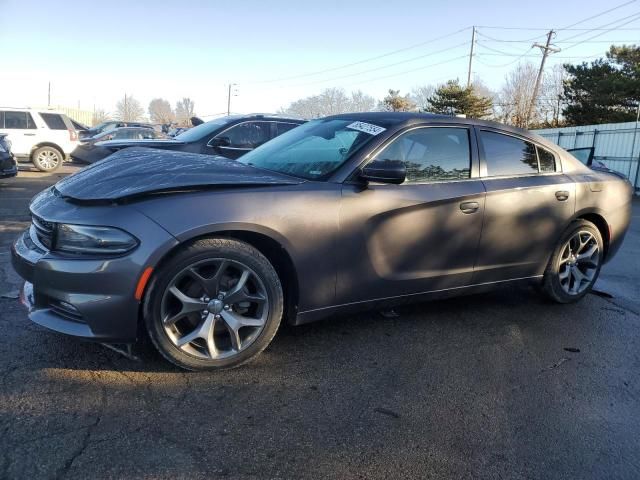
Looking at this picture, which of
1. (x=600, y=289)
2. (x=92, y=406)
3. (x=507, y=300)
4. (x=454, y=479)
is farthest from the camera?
(x=600, y=289)

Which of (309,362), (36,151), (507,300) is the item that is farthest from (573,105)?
(309,362)

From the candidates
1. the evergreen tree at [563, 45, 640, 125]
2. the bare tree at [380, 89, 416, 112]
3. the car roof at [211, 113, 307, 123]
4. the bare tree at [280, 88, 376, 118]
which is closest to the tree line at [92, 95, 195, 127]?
the bare tree at [280, 88, 376, 118]

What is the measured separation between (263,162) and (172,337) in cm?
152

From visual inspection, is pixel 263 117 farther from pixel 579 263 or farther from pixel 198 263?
pixel 198 263

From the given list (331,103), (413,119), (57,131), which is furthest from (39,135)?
(331,103)

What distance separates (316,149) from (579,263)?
2585mm

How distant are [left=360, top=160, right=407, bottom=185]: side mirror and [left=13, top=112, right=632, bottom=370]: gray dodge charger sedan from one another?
0.01m

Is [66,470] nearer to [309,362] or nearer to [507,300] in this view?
[309,362]

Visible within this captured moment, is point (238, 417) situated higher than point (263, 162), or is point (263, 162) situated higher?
point (263, 162)

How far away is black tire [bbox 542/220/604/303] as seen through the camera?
4.32 m

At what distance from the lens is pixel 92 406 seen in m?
2.54

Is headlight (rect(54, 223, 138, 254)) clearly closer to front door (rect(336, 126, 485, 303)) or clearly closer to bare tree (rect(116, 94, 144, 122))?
front door (rect(336, 126, 485, 303))

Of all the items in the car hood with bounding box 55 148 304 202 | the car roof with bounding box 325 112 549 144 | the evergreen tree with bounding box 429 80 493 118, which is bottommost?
the car hood with bounding box 55 148 304 202

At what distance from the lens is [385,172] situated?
313 centimetres
